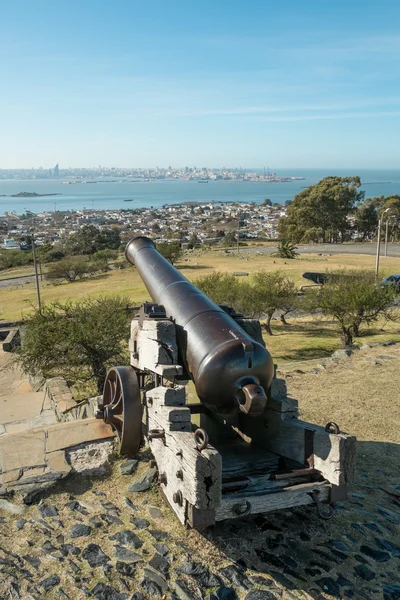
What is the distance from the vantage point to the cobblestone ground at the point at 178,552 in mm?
3580

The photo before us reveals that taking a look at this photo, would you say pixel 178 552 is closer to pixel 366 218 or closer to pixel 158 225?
pixel 366 218

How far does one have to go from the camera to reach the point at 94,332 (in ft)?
32.6

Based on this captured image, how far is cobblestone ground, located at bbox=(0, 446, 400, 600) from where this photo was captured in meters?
3.58

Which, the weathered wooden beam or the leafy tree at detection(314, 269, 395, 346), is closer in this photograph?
the weathered wooden beam

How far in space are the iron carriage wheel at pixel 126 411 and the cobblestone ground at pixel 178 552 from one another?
1.33ft

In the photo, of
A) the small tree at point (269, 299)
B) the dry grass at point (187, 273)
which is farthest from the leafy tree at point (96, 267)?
the small tree at point (269, 299)

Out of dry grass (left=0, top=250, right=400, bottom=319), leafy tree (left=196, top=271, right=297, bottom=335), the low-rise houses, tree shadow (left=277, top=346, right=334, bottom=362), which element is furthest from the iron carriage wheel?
the low-rise houses

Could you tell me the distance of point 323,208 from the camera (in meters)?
52.4

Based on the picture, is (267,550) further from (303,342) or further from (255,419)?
(303,342)

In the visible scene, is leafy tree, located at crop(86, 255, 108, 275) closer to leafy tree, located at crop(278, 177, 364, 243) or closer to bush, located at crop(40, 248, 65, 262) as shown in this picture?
bush, located at crop(40, 248, 65, 262)

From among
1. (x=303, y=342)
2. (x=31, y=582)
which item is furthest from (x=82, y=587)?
(x=303, y=342)

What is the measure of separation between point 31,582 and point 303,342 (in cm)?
1332

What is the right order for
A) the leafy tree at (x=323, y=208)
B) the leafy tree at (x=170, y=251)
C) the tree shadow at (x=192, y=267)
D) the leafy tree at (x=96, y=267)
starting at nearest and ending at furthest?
the tree shadow at (x=192, y=267)
the leafy tree at (x=170, y=251)
the leafy tree at (x=96, y=267)
the leafy tree at (x=323, y=208)

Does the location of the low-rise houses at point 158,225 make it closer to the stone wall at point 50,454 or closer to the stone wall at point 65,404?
the stone wall at point 65,404
